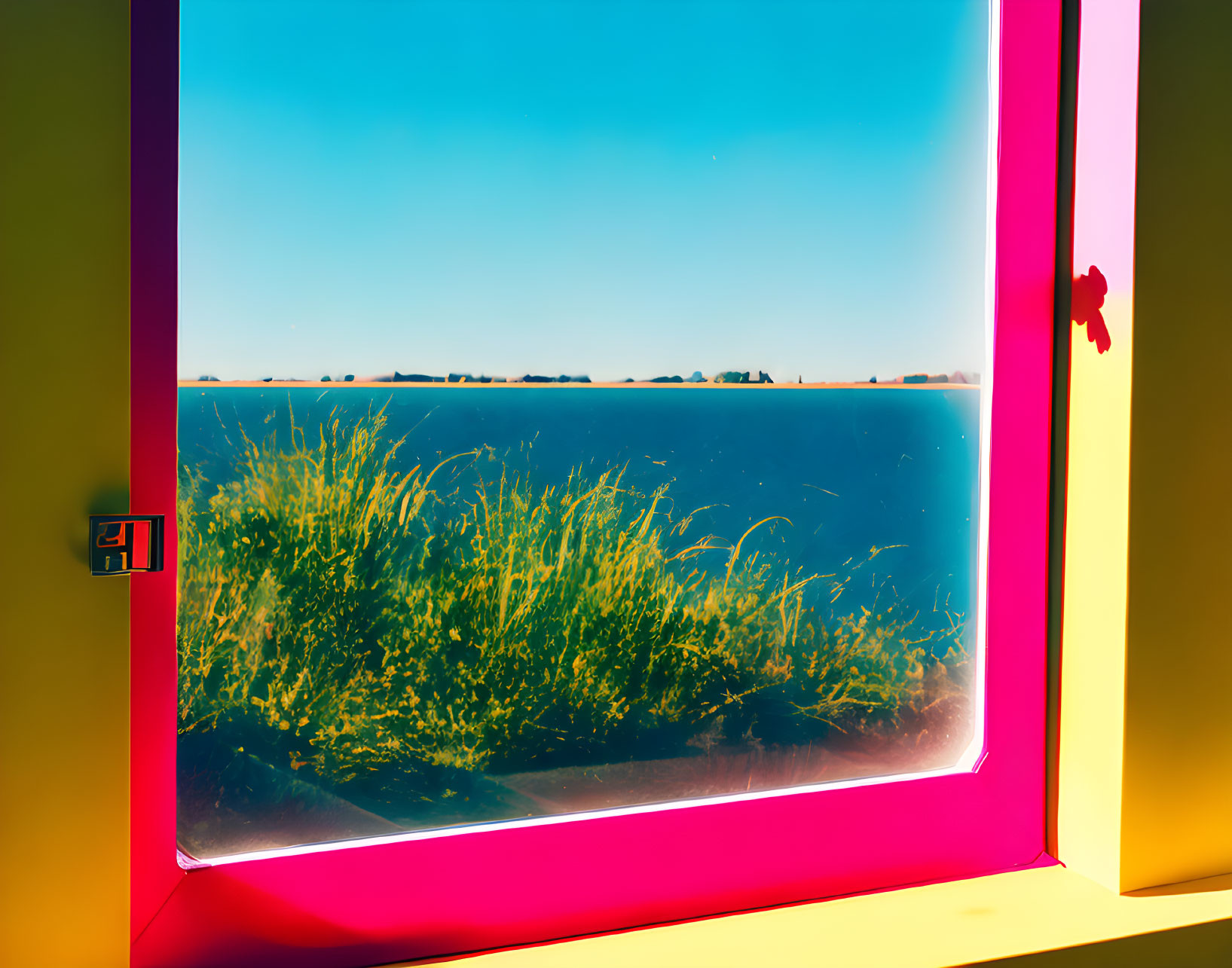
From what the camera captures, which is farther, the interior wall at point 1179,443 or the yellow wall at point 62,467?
the interior wall at point 1179,443

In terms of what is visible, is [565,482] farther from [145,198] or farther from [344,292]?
[145,198]

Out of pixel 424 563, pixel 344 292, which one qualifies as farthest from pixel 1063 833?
pixel 344 292

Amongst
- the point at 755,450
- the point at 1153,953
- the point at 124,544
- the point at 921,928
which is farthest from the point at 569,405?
the point at 1153,953

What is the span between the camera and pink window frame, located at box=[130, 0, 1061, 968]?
0.76m

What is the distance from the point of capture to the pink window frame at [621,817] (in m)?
0.76

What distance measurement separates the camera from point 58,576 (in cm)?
68

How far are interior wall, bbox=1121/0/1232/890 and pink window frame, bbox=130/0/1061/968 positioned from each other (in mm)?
113

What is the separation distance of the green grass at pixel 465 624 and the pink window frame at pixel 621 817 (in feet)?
0.24

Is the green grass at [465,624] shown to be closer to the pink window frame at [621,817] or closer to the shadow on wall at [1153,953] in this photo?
the pink window frame at [621,817]

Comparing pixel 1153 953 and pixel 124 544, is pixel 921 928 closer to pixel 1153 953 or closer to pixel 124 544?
pixel 1153 953

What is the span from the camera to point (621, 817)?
2.98 feet

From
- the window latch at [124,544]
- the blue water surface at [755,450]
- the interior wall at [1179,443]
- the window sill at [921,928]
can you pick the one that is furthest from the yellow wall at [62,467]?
the interior wall at [1179,443]

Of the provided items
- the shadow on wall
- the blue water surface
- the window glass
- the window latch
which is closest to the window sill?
the shadow on wall

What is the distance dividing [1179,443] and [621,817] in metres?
0.89
